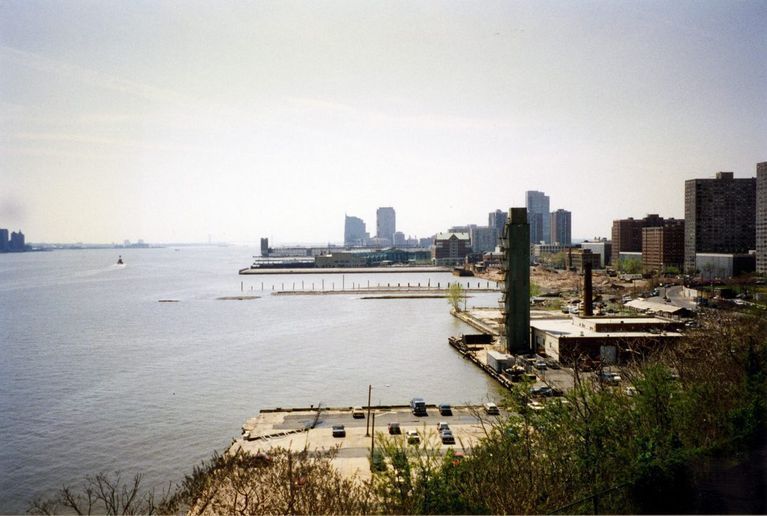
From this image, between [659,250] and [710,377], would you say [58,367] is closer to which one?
[710,377]

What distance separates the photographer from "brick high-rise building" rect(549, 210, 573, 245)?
411ft

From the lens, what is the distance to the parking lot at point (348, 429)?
10875 mm

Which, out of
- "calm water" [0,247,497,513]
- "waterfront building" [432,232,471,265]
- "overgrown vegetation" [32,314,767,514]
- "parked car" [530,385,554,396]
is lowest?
"calm water" [0,247,497,513]

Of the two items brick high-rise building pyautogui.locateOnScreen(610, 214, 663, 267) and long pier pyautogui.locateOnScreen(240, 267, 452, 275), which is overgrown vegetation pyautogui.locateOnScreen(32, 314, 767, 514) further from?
brick high-rise building pyautogui.locateOnScreen(610, 214, 663, 267)

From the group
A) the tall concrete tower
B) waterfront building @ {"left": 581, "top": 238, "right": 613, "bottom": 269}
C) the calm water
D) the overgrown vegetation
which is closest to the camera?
the overgrown vegetation

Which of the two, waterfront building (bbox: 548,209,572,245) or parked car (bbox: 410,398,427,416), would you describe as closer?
parked car (bbox: 410,398,427,416)

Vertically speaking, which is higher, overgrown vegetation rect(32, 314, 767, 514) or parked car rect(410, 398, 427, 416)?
overgrown vegetation rect(32, 314, 767, 514)

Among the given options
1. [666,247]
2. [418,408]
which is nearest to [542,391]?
[418,408]

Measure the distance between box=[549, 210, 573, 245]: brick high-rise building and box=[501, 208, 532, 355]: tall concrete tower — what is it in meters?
110

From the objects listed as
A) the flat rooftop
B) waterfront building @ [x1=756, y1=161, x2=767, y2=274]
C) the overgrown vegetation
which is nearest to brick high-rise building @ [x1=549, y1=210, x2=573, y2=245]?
waterfront building @ [x1=756, y1=161, x2=767, y2=274]

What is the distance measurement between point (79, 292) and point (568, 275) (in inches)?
1829

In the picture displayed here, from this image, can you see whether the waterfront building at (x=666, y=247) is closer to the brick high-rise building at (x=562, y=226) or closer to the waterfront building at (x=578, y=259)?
the waterfront building at (x=578, y=259)

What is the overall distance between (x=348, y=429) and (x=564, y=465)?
6.26 m

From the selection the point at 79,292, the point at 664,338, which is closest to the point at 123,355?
the point at 664,338
